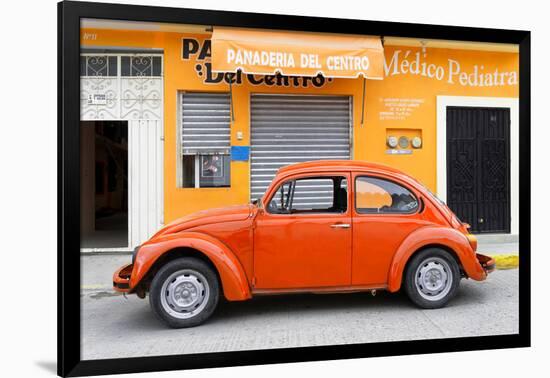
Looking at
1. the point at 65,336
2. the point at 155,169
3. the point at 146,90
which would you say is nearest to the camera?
the point at 65,336

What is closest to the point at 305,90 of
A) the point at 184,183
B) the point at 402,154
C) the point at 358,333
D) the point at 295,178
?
the point at 295,178

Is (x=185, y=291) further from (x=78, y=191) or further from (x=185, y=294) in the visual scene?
(x=78, y=191)

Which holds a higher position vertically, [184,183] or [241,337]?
[184,183]

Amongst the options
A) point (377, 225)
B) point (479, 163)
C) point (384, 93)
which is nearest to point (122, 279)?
point (377, 225)

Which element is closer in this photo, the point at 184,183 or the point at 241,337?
the point at 241,337

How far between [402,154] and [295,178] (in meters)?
1.46

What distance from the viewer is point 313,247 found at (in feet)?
14.3

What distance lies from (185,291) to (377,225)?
7.19 ft

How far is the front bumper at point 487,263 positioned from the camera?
185 inches

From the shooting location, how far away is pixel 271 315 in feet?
14.8

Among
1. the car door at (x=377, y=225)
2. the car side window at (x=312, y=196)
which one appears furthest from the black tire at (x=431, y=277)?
the car side window at (x=312, y=196)

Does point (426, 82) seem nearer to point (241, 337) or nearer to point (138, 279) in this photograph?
point (241, 337)

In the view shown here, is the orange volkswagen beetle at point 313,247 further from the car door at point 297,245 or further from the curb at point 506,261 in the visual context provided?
the curb at point 506,261

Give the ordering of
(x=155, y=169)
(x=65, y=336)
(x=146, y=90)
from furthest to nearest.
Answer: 1. (x=146, y=90)
2. (x=155, y=169)
3. (x=65, y=336)
